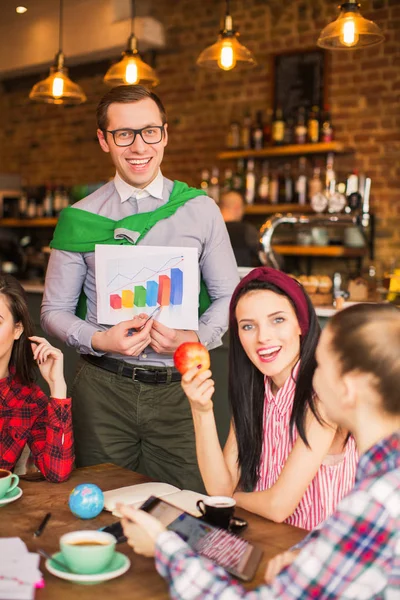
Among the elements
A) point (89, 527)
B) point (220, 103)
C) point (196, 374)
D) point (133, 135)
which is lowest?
point (89, 527)

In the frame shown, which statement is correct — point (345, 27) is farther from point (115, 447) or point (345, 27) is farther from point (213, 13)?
point (213, 13)

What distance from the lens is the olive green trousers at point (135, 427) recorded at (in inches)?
86.7

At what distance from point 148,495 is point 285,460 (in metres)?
0.37

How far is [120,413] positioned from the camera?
2205mm

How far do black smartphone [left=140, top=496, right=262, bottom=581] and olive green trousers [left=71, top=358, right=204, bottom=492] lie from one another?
78 cm

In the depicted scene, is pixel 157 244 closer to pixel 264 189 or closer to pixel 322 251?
pixel 322 251

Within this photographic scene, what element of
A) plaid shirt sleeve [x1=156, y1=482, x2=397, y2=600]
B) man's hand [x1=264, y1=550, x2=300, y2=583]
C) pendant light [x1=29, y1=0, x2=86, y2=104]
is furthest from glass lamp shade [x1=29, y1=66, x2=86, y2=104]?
plaid shirt sleeve [x1=156, y1=482, x2=397, y2=600]

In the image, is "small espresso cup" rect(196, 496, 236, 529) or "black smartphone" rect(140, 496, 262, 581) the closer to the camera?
"black smartphone" rect(140, 496, 262, 581)

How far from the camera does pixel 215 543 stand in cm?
133

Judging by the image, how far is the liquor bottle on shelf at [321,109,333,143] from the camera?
557 cm

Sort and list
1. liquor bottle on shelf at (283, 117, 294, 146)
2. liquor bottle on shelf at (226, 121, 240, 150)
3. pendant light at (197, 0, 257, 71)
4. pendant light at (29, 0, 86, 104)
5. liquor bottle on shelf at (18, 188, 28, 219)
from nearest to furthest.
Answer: pendant light at (197, 0, 257, 71) → pendant light at (29, 0, 86, 104) → liquor bottle on shelf at (283, 117, 294, 146) → liquor bottle on shelf at (226, 121, 240, 150) → liquor bottle on shelf at (18, 188, 28, 219)

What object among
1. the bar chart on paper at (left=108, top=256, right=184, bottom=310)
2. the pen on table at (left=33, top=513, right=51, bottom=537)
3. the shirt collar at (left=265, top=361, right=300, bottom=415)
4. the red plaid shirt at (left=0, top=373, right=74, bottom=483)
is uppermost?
the bar chart on paper at (left=108, top=256, right=184, bottom=310)

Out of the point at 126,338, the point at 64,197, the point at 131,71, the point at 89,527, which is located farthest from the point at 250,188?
the point at 89,527

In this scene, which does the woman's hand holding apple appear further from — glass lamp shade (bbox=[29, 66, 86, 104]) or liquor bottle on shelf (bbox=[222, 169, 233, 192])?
liquor bottle on shelf (bbox=[222, 169, 233, 192])
